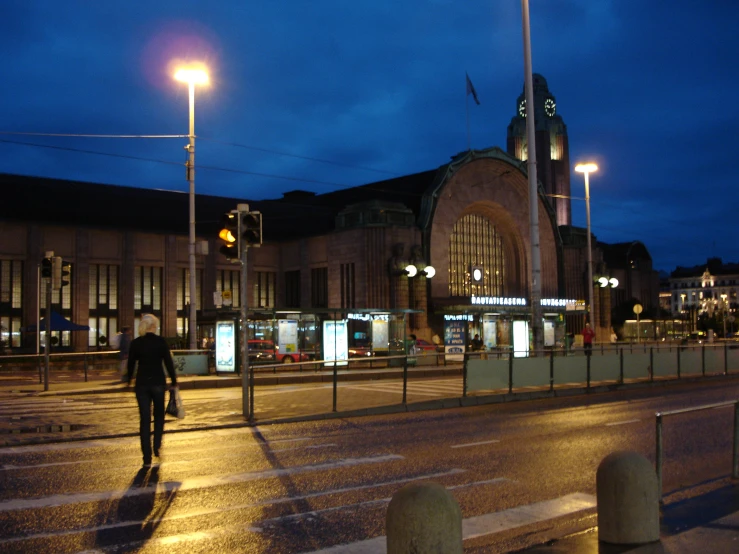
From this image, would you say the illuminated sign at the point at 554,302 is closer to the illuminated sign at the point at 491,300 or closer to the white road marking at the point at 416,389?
the illuminated sign at the point at 491,300

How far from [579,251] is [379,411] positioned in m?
50.3

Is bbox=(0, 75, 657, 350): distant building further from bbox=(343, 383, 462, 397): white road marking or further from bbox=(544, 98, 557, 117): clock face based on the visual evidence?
bbox=(544, 98, 557, 117): clock face

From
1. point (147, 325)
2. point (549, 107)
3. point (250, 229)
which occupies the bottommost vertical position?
point (147, 325)

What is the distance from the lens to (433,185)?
2100 inches

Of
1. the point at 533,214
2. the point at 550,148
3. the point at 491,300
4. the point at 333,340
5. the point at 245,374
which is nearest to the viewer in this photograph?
the point at 245,374

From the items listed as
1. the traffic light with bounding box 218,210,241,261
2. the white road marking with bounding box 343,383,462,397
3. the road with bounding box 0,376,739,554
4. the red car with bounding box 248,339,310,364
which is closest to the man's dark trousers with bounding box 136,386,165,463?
the road with bounding box 0,376,739,554

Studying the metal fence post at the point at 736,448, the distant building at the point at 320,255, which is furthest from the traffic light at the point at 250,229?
the distant building at the point at 320,255

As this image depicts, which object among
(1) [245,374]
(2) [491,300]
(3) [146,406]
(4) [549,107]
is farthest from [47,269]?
(4) [549,107]

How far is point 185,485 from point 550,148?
3393 inches

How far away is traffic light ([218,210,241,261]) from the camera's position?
50.5ft

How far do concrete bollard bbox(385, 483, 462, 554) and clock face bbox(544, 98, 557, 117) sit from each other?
3600 inches

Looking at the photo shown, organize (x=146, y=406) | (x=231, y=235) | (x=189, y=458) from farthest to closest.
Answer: (x=231, y=235)
(x=189, y=458)
(x=146, y=406)

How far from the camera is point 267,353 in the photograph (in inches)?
1300

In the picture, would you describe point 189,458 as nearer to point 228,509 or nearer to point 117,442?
point 117,442
